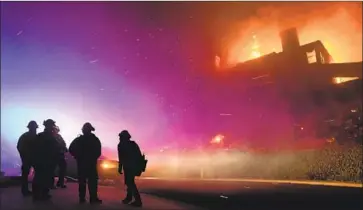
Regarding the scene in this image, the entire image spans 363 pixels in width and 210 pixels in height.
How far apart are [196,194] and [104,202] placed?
13.1 ft

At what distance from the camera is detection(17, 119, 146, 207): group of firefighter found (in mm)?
7645

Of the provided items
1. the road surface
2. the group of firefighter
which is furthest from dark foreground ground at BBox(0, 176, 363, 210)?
the group of firefighter

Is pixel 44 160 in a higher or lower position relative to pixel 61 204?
higher

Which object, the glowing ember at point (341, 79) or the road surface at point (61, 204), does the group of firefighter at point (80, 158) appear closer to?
the road surface at point (61, 204)

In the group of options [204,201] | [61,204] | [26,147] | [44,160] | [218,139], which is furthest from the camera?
[218,139]

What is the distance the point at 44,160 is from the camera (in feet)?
27.0

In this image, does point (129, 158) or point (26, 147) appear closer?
point (129, 158)

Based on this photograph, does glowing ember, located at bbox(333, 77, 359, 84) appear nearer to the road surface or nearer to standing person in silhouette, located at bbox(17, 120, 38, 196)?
the road surface

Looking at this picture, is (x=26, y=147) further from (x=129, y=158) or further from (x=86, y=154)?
(x=129, y=158)

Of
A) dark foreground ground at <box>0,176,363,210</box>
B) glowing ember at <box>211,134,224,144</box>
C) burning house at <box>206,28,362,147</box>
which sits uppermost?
burning house at <box>206,28,362,147</box>

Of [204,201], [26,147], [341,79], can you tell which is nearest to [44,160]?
[26,147]

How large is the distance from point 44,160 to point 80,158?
1.09 metres

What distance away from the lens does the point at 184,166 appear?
88.7 feet

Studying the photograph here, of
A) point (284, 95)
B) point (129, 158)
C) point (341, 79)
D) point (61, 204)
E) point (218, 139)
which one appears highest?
Result: point (341, 79)
